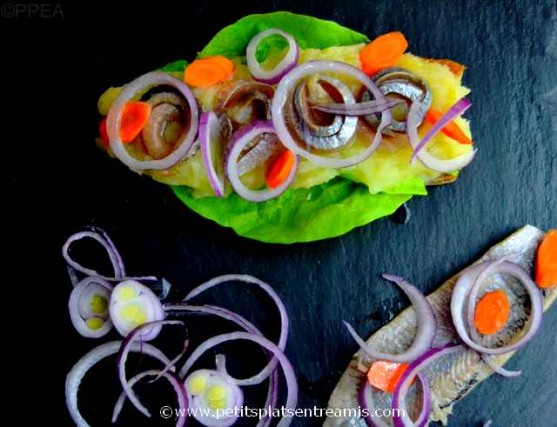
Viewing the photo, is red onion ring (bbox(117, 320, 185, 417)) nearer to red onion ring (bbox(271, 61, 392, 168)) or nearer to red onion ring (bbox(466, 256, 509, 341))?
red onion ring (bbox(271, 61, 392, 168))

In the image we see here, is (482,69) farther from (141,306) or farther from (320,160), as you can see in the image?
(141,306)

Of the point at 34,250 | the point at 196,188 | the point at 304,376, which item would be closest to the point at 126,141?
the point at 196,188

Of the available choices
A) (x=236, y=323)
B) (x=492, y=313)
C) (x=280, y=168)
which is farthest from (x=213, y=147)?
(x=492, y=313)

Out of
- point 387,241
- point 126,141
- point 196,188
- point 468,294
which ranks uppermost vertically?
point 126,141

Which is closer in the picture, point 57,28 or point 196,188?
point 196,188

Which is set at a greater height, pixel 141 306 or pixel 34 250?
pixel 34 250

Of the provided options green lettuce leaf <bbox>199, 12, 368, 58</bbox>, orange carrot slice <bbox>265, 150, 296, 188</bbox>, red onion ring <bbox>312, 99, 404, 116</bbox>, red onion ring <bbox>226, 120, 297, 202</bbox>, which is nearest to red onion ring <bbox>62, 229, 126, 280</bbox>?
red onion ring <bbox>226, 120, 297, 202</bbox>
